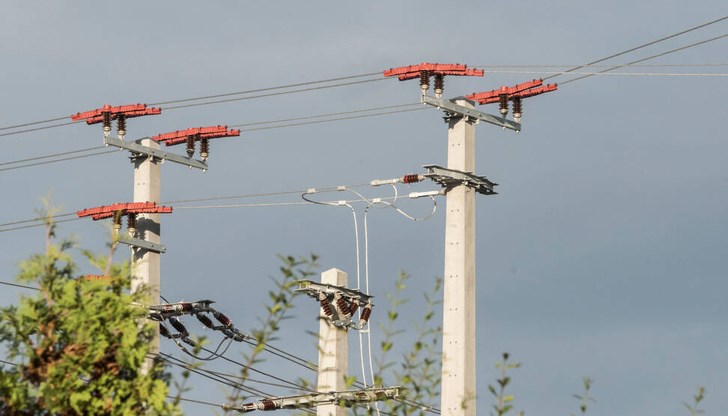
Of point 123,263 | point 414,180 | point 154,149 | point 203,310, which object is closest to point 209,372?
A: point 203,310

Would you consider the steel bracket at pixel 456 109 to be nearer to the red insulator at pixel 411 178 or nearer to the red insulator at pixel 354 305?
the red insulator at pixel 411 178

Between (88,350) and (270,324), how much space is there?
5.24ft

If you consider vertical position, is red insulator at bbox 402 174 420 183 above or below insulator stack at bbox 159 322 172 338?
above

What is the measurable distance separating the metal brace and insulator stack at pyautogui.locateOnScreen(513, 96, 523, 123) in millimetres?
2218

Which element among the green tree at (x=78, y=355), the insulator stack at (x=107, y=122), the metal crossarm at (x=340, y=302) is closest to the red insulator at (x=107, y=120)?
the insulator stack at (x=107, y=122)

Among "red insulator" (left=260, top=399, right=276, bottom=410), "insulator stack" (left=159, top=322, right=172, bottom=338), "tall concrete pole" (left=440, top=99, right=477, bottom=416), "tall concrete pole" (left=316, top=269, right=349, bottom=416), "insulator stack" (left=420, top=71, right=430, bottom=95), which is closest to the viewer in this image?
"tall concrete pole" (left=440, top=99, right=477, bottom=416)

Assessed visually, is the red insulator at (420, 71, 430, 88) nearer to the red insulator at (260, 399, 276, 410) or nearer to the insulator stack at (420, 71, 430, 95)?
the insulator stack at (420, 71, 430, 95)

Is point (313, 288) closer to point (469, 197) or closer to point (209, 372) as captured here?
point (469, 197)

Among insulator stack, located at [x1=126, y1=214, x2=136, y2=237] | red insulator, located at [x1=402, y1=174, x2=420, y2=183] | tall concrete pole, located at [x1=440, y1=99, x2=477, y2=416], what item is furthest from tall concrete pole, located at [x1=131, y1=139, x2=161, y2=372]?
tall concrete pole, located at [x1=440, y1=99, x2=477, y2=416]

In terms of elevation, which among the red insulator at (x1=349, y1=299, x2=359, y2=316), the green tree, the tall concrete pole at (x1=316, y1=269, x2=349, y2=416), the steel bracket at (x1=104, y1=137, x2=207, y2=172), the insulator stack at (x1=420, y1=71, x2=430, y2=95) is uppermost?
the steel bracket at (x1=104, y1=137, x2=207, y2=172)

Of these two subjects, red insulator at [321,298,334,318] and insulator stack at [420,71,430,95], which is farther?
red insulator at [321,298,334,318]

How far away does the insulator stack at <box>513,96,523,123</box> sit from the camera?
32.1 meters

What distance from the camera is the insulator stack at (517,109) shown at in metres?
32.1

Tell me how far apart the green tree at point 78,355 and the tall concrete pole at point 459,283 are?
13.8 meters
